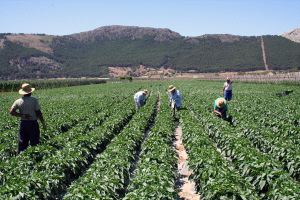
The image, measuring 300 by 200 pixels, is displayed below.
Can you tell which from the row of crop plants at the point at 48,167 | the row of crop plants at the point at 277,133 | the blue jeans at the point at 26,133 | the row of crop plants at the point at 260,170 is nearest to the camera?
the row of crop plants at the point at 260,170

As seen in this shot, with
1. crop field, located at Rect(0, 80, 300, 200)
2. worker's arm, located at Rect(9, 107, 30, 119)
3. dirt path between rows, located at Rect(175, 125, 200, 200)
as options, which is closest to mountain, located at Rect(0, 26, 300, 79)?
crop field, located at Rect(0, 80, 300, 200)

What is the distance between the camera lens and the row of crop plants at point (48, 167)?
8.03 m

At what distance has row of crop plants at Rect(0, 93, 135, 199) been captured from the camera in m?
8.03

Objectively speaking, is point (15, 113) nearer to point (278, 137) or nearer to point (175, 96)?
point (278, 137)

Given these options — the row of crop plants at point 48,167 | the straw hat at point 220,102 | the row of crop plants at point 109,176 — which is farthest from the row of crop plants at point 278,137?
the row of crop plants at point 48,167

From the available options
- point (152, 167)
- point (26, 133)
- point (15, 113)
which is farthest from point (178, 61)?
point (152, 167)

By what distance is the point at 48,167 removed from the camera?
989cm

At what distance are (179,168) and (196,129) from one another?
9.22 feet

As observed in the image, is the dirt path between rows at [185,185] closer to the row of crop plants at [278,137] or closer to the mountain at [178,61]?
the row of crop plants at [278,137]

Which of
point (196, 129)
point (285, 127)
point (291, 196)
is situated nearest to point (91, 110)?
point (196, 129)

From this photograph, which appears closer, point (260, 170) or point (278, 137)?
point (260, 170)

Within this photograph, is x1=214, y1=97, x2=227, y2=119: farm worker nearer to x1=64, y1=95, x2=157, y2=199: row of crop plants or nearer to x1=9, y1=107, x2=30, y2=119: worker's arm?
x1=64, y1=95, x2=157, y2=199: row of crop plants

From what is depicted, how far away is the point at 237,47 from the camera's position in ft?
595

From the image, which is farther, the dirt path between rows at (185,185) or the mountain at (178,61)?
the mountain at (178,61)
